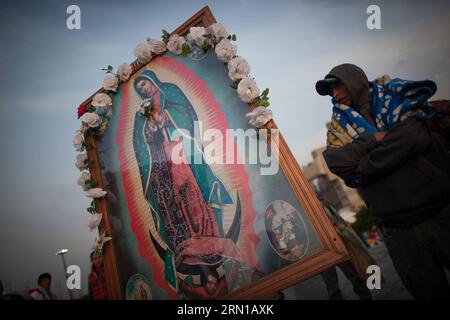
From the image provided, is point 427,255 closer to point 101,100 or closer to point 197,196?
point 197,196

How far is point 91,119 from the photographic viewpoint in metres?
3.34

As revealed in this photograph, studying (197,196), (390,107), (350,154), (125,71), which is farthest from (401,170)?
(125,71)

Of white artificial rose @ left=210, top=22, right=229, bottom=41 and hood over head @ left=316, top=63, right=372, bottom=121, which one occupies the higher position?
white artificial rose @ left=210, top=22, right=229, bottom=41

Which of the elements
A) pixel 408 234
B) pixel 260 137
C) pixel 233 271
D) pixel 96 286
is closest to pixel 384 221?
pixel 408 234

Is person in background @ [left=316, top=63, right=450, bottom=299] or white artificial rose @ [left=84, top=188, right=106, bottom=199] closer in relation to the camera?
person in background @ [left=316, top=63, right=450, bottom=299]

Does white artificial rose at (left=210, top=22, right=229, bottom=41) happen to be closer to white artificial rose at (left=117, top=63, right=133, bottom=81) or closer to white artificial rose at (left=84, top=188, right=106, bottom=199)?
white artificial rose at (left=117, top=63, right=133, bottom=81)

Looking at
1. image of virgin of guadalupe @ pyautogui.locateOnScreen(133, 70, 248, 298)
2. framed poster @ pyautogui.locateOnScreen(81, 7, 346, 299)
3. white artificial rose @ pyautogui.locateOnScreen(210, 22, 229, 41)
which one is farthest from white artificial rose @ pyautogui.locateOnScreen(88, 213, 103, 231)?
white artificial rose @ pyautogui.locateOnScreen(210, 22, 229, 41)

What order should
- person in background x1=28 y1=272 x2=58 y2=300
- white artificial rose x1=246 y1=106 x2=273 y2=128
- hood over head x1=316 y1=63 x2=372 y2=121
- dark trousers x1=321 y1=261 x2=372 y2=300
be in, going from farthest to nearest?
person in background x1=28 y1=272 x2=58 y2=300 < dark trousers x1=321 y1=261 x2=372 y2=300 < white artificial rose x1=246 y1=106 x2=273 y2=128 < hood over head x1=316 y1=63 x2=372 y2=121

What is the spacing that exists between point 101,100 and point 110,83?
Result: 282 mm

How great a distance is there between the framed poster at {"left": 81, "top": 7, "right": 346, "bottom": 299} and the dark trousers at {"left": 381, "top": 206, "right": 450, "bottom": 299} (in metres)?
0.43

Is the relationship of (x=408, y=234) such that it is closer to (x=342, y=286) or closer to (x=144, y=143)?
(x=144, y=143)

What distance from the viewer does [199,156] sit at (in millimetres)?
2781

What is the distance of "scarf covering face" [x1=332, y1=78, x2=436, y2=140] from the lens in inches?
66.2

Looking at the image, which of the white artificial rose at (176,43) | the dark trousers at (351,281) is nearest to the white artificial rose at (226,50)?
the white artificial rose at (176,43)
